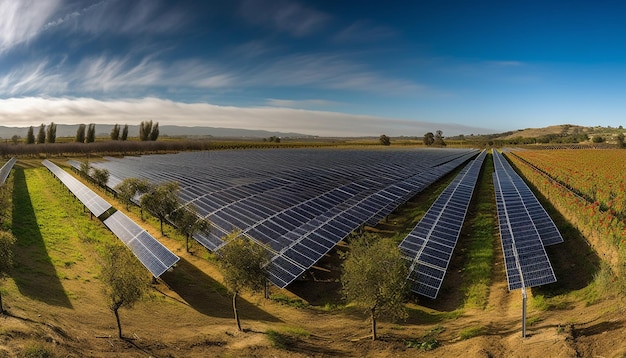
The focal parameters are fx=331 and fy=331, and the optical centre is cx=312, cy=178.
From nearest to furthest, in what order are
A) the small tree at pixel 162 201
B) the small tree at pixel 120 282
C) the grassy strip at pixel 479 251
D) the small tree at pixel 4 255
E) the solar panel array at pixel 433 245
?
the small tree at pixel 120 282
the small tree at pixel 4 255
the solar panel array at pixel 433 245
the grassy strip at pixel 479 251
the small tree at pixel 162 201

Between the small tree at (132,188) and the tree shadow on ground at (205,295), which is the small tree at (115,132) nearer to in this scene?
the small tree at (132,188)

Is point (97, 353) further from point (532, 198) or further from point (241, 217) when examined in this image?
point (532, 198)

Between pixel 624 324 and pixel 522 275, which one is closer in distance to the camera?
pixel 624 324

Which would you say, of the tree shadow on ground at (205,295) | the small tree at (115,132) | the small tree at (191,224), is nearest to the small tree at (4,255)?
the tree shadow on ground at (205,295)

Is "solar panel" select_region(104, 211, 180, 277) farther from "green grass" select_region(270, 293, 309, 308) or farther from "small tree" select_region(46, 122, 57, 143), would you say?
"small tree" select_region(46, 122, 57, 143)

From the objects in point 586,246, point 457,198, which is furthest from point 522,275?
point 457,198

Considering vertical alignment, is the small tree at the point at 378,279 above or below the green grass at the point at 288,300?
above
